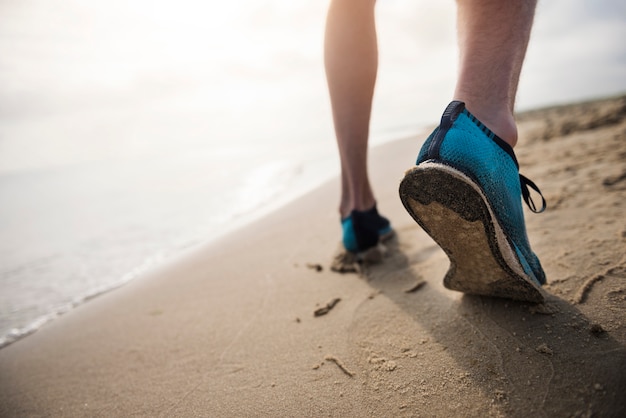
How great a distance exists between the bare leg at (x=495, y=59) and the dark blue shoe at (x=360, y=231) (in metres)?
0.75

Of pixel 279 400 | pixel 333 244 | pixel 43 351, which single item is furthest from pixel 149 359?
pixel 333 244

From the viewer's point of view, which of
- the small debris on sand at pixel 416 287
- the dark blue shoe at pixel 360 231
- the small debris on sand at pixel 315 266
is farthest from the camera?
the small debris on sand at pixel 315 266

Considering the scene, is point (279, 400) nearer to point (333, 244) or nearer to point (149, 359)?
point (149, 359)

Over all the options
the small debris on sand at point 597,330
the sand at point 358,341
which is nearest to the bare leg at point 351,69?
the sand at point 358,341

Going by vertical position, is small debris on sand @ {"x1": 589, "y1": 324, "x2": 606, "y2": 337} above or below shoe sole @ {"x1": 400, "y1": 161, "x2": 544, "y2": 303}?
below

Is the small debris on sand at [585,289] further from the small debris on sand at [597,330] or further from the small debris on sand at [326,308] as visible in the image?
the small debris on sand at [326,308]

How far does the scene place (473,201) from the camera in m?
0.74

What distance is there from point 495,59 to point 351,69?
1.84 feet

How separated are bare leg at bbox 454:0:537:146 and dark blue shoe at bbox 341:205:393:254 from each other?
2.45 feet

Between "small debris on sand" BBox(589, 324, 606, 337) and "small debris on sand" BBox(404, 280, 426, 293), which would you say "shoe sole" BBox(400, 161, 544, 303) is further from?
"small debris on sand" BBox(404, 280, 426, 293)

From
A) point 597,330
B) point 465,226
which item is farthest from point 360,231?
point 597,330

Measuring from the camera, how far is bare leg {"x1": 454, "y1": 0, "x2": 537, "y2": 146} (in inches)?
33.7

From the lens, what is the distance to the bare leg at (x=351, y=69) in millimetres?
1287

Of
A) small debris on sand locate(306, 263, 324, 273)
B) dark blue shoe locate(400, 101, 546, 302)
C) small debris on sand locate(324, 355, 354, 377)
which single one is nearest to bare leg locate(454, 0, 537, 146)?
dark blue shoe locate(400, 101, 546, 302)
